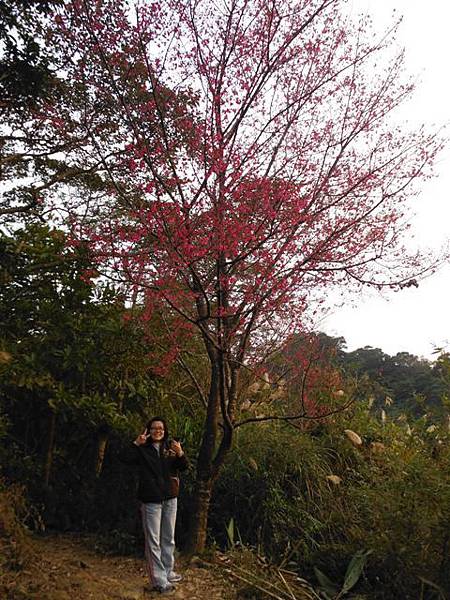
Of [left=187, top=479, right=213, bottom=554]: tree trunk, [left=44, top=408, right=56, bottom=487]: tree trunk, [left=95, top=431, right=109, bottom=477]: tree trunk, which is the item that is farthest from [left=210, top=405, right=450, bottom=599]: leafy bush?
[left=44, top=408, right=56, bottom=487]: tree trunk

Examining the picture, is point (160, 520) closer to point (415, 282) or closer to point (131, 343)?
point (131, 343)

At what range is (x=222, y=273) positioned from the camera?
400 centimetres

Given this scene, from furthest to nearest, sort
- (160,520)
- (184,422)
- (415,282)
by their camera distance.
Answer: (184,422) → (415,282) → (160,520)

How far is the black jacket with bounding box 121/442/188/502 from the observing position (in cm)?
375

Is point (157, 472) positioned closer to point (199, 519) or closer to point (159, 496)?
point (159, 496)

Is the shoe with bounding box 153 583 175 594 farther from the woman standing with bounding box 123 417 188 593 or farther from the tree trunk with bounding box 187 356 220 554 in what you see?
the tree trunk with bounding box 187 356 220 554

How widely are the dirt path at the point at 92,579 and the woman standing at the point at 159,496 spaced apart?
15cm

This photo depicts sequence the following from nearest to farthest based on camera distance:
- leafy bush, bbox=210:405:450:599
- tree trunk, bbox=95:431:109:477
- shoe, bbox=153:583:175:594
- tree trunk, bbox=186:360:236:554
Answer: leafy bush, bbox=210:405:450:599, shoe, bbox=153:583:175:594, tree trunk, bbox=186:360:236:554, tree trunk, bbox=95:431:109:477

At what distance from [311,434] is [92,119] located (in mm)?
4130

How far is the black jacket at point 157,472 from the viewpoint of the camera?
375cm

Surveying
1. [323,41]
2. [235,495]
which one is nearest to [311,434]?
[235,495]

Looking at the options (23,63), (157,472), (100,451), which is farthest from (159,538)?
(23,63)

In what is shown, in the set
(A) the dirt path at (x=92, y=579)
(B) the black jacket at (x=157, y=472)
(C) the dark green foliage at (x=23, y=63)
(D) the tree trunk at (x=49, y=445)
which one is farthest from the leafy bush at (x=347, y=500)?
(C) the dark green foliage at (x=23, y=63)

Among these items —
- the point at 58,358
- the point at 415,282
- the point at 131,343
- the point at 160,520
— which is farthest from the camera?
the point at 131,343
